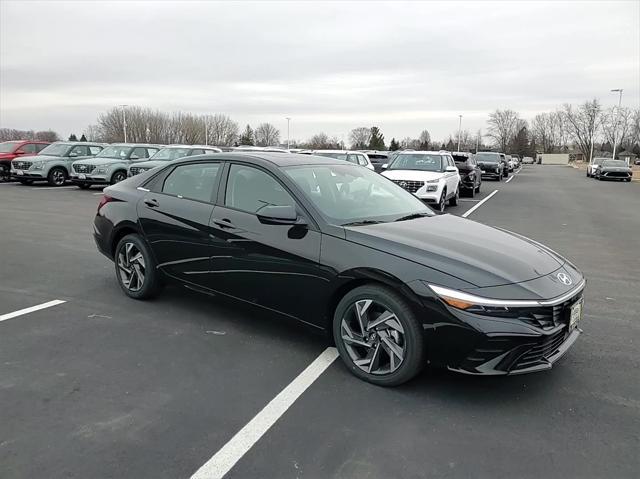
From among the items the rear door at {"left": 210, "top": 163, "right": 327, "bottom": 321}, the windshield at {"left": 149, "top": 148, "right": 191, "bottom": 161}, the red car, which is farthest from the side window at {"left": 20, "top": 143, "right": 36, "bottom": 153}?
the rear door at {"left": 210, "top": 163, "right": 327, "bottom": 321}

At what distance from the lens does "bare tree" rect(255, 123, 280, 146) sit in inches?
4227

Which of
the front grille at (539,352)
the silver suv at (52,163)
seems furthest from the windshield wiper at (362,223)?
the silver suv at (52,163)

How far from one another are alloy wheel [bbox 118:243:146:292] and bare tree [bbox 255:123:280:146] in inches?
4075

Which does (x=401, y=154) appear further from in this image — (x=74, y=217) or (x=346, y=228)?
(x=346, y=228)

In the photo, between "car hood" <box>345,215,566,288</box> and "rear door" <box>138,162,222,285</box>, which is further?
"rear door" <box>138,162,222,285</box>

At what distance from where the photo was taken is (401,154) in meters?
15.1

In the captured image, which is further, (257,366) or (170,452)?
(257,366)

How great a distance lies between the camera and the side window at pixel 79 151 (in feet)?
69.0

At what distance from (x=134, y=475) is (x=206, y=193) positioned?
2.69m

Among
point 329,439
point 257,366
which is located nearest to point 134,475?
point 329,439

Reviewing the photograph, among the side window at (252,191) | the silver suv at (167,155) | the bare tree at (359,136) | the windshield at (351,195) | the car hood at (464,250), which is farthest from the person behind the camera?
the bare tree at (359,136)

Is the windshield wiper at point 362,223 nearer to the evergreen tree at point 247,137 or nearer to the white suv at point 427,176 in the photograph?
the white suv at point 427,176

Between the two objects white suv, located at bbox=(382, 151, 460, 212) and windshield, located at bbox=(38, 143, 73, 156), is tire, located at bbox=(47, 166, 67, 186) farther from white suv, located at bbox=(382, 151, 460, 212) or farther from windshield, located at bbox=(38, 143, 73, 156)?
white suv, located at bbox=(382, 151, 460, 212)

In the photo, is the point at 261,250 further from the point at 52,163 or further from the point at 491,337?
the point at 52,163
